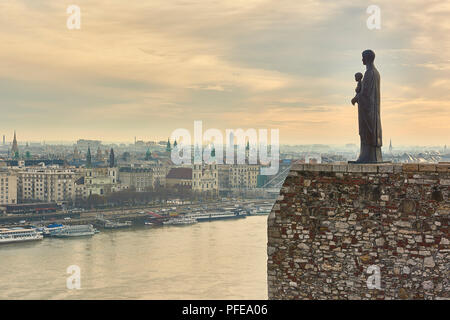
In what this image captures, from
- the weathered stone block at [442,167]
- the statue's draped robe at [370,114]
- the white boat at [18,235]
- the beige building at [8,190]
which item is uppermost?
the statue's draped robe at [370,114]

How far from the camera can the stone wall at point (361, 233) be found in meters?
3.32

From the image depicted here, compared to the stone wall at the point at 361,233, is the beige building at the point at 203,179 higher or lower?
lower

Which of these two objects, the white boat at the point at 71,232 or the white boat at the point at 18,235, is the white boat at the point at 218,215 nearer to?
the white boat at the point at 71,232

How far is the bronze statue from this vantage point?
380 centimetres

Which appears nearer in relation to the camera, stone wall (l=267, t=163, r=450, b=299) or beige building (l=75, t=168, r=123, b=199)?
stone wall (l=267, t=163, r=450, b=299)

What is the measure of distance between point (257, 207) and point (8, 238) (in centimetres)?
2615

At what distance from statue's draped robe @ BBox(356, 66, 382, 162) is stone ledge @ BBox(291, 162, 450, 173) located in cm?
27

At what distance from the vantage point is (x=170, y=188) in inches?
2704

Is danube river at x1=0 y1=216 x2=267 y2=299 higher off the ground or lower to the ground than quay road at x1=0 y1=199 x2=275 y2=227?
lower

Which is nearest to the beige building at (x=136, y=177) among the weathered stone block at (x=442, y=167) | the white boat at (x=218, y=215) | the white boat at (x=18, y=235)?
the white boat at (x=218, y=215)

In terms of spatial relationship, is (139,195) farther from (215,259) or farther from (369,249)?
(369,249)

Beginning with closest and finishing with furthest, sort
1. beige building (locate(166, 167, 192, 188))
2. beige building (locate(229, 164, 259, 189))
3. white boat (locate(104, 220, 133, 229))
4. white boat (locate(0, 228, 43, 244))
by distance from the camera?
white boat (locate(0, 228, 43, 244)) → white boat (locate(104, 220, 133, 229)) → beige building (locate(166, 167, 192, 188)) → beige building (locate(229, 164, 259, 189))

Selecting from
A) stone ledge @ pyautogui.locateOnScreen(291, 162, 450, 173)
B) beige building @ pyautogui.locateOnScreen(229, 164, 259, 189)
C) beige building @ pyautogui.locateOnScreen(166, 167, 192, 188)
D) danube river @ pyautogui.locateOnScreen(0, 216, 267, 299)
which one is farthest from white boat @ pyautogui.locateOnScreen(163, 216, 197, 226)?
stone ledge @ pyautogui.locateOnScreen(291, 162, 450, 173)

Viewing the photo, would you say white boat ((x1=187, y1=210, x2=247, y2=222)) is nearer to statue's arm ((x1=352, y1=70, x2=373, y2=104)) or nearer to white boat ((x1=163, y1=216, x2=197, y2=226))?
white boat ((x1=163, y1=216, x2=197, y2=226))
